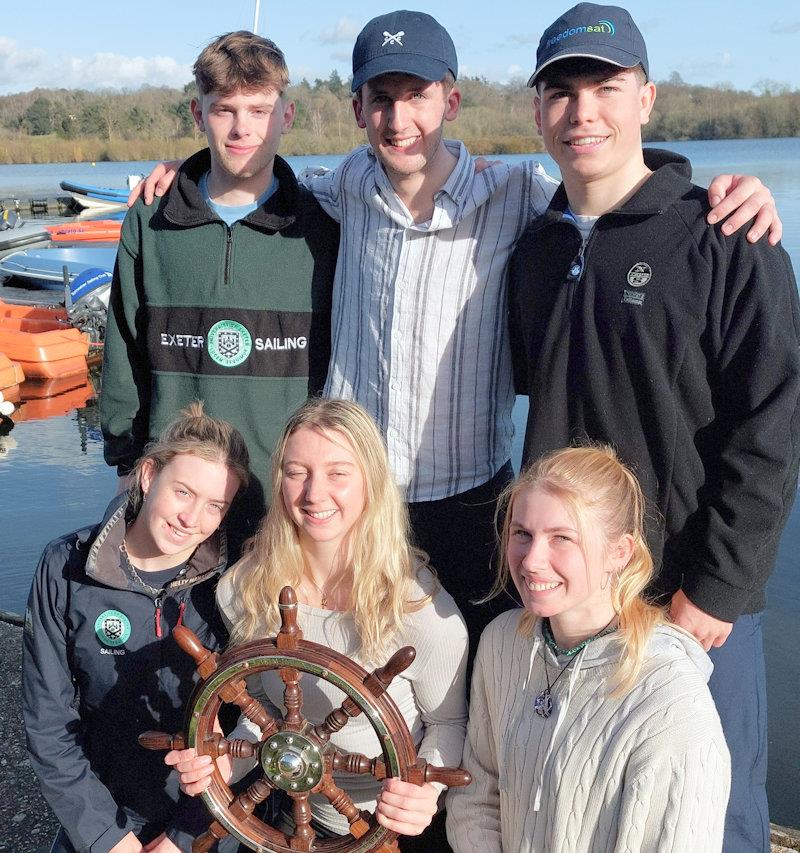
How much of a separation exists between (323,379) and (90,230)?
20890 millimetres

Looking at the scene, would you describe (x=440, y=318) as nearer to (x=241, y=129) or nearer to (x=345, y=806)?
(x=241, y=129)

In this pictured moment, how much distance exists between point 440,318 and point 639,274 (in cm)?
57

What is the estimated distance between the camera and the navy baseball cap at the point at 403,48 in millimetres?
2346

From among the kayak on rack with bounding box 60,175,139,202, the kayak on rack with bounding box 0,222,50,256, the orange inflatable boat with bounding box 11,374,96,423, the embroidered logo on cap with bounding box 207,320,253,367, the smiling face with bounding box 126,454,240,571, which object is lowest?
the orange inflatable boat with bounding box 11,374,96,423

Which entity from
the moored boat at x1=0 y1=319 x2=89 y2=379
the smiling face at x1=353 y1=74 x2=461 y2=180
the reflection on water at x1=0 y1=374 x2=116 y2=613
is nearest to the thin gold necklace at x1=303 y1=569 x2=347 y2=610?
the smiling face at x1=353 y1=74 x2=461 y2=180

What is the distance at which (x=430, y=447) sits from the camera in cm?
252

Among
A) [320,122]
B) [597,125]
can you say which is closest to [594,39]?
[597,125]

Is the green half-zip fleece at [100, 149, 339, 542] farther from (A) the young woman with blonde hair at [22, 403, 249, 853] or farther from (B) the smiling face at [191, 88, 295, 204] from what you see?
(A) the young woman with blonde hair at [22, 403, 249, 853]

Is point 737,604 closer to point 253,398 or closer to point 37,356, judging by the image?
point 253,398

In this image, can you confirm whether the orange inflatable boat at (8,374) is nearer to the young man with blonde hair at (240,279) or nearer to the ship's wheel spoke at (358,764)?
the young man with blonde hair at (240,279)

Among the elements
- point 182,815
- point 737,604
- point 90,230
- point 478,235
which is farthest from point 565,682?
point 90,230

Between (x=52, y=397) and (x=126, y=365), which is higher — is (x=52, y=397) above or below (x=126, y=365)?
below

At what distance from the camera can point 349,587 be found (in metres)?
2.23

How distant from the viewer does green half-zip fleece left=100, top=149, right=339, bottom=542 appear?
2.69m
